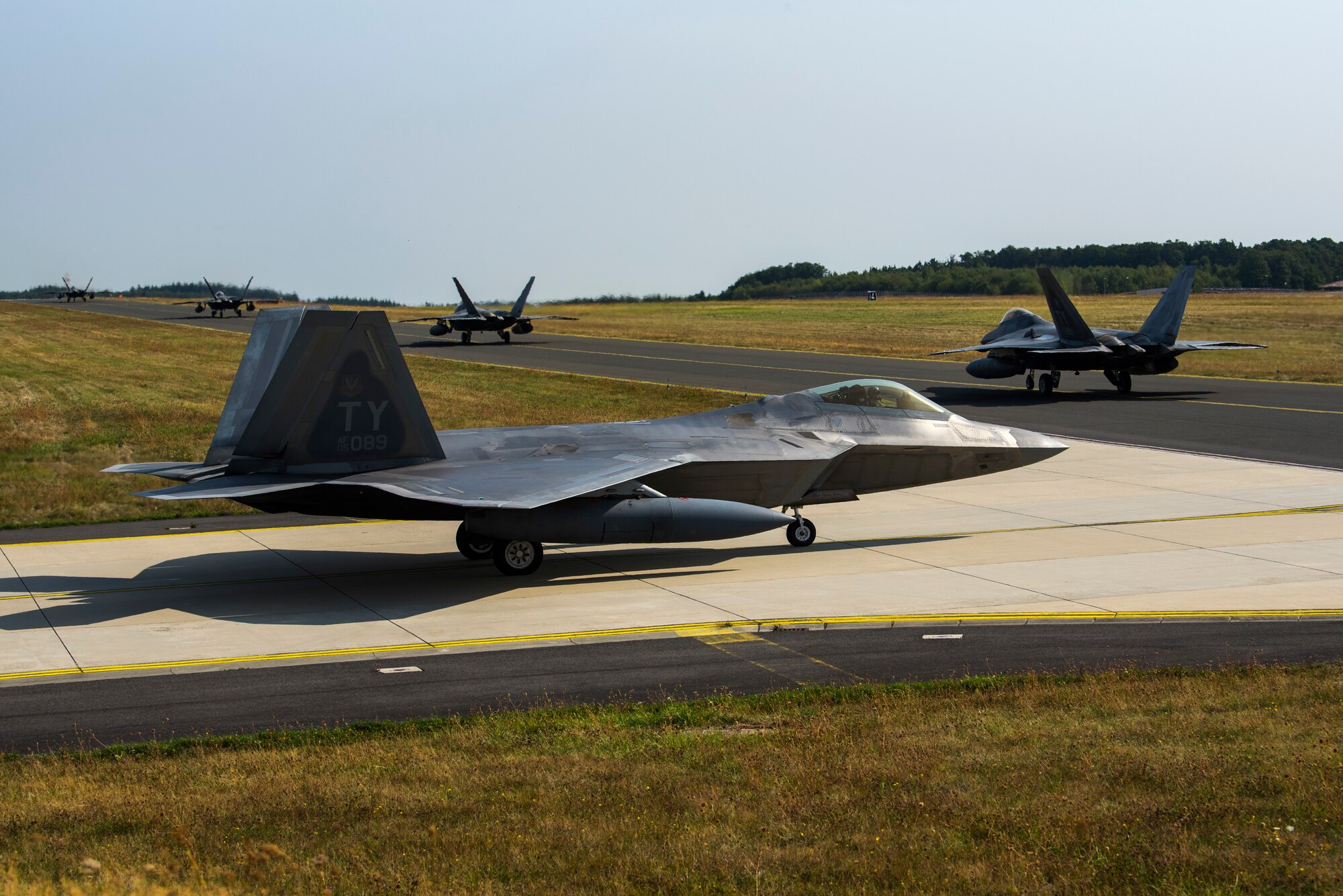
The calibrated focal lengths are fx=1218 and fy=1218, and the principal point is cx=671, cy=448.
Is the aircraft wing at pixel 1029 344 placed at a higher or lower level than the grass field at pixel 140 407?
higher

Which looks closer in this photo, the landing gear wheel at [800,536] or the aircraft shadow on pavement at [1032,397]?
the landing gear wheel at [800,536]

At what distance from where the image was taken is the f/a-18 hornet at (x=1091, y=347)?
40.0 meters

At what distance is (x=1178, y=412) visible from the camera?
35.7 m

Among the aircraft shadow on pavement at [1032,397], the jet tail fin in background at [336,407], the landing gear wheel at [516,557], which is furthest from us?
the aircraft shadow on pavement at [1032,397]

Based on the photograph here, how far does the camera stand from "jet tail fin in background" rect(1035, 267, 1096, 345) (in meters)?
40.1

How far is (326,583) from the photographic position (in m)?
16.1

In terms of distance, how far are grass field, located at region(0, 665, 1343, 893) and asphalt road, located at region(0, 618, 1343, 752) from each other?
0.70 m

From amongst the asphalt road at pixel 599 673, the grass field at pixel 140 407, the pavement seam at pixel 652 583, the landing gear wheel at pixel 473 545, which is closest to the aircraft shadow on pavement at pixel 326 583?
the pavement seam at pixel 652 583

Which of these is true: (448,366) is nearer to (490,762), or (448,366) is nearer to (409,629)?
(409,629)

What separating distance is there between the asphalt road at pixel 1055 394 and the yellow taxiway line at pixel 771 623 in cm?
1438

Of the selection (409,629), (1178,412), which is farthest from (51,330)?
(409,629)

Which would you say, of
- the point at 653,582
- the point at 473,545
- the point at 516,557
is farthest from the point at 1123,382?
the point at 516,557

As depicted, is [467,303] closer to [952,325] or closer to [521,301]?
[521,301]

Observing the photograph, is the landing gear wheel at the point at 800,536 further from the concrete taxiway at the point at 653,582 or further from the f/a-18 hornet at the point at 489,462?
the concrete taxiway at the point at 653,582
